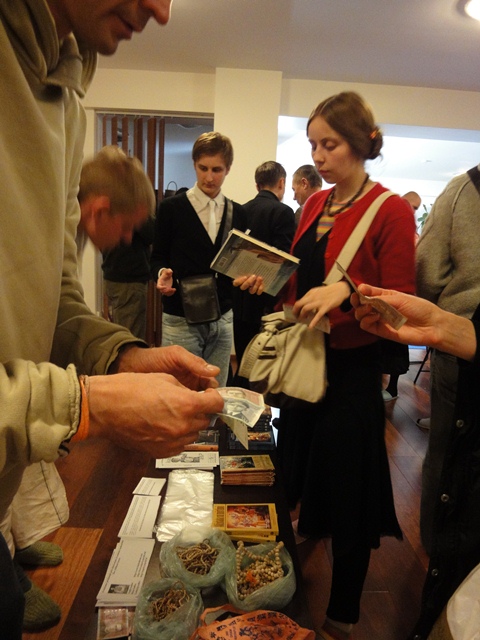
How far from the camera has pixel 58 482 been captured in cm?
127

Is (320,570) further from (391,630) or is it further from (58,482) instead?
(58,482)

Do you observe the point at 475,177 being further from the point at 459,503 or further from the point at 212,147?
the point at 212,147

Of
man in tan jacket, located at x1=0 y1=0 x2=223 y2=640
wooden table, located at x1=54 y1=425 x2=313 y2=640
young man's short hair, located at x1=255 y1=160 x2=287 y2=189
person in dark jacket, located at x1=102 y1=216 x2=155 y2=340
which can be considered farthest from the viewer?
person in dark jacket, located at x1=102 y1=216 x2=155 y2=340

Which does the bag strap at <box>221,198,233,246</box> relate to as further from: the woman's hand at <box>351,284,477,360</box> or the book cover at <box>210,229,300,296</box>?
the woman's hand at <box>351,284,477,360</box>

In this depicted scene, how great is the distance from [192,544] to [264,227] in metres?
2.04

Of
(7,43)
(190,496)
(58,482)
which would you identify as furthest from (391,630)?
(7,43)

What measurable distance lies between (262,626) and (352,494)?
531mm

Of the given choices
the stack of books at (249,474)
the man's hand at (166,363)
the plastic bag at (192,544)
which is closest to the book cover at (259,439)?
the stack of books at (249,474)

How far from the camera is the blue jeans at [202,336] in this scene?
2.62m

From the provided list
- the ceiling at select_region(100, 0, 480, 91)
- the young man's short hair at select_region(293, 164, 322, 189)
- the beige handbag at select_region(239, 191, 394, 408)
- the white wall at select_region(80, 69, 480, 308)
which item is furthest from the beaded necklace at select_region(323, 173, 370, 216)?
the white wall at select_region(80, 69, 480, 308)

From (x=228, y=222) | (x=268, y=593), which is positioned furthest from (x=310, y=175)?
(x=268, y=593)

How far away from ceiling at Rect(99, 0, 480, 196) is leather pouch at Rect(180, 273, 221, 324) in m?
2.00

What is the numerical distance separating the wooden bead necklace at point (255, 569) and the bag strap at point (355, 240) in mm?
831

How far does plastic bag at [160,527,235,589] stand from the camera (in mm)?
1228
